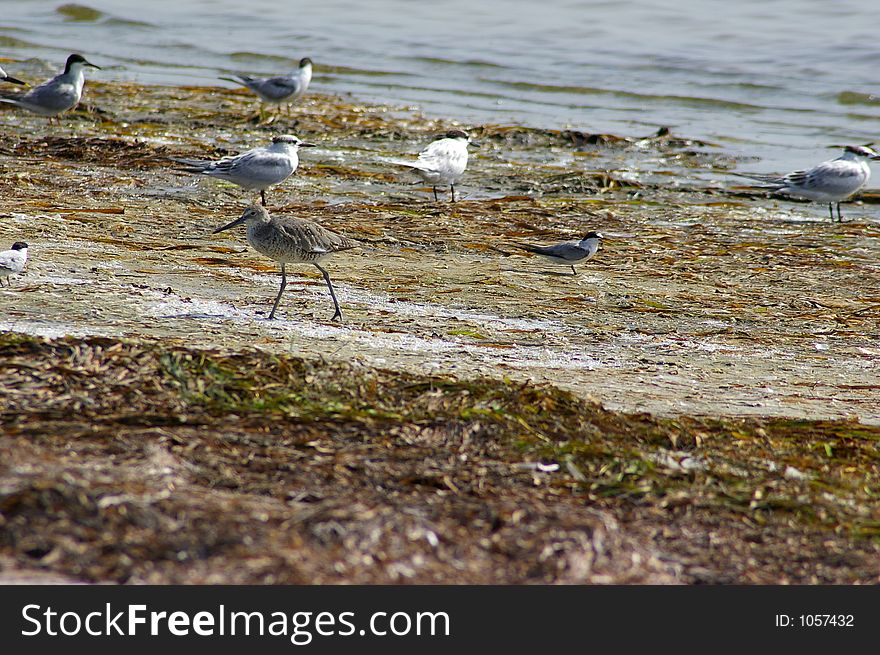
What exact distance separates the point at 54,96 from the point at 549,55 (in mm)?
8850

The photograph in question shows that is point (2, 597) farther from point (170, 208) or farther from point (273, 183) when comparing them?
point (273, 183)

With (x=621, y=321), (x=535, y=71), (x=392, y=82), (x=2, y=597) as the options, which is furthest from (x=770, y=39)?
(x=2, y=597)

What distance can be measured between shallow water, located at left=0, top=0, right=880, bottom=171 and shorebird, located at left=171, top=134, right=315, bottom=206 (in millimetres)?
5310

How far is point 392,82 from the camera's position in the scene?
17141 millimetres

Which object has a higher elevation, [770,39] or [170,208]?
[770,39]

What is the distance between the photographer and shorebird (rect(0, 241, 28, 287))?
5902 millimetres

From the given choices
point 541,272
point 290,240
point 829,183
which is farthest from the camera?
point 829,183

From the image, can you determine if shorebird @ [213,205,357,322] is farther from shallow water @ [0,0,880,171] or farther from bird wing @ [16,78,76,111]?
shallow water @ [0,0,880,171]

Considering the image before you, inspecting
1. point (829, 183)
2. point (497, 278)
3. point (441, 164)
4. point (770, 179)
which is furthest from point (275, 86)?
point (497, 278)

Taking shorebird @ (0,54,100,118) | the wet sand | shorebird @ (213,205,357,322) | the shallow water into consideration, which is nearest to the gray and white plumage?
the wet sand

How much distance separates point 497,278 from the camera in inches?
285

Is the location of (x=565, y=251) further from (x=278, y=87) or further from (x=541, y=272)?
(x=278, y=87)

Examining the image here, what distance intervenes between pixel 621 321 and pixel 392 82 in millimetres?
11379

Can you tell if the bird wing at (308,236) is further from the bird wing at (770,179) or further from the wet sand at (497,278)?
the bird wing at (770,179)
